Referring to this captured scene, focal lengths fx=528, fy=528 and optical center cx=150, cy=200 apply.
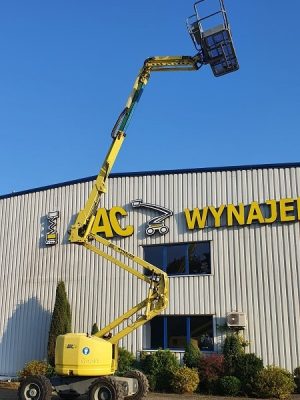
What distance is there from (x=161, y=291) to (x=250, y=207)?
6.94m

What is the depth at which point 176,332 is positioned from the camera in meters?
22.2

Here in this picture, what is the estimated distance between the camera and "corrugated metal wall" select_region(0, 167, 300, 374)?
2095 cm

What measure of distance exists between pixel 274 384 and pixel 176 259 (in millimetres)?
6879

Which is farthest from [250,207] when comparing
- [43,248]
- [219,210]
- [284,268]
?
[43,248]

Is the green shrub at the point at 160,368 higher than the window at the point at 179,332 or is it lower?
lower

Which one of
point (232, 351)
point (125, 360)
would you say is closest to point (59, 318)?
point (125, 360)

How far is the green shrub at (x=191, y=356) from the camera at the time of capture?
20562mm

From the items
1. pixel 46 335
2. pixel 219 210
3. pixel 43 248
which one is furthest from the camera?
pixel 43 248

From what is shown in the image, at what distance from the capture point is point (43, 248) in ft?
84.0

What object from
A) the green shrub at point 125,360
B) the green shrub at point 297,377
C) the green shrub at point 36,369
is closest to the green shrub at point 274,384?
the green shrub at point 297,377

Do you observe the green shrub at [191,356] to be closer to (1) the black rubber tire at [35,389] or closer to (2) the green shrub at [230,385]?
(2) the green shrub at [230,385]

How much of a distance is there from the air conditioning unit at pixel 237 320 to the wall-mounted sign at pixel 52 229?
929 centimetres

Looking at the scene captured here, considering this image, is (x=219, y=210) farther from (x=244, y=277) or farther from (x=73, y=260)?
(x=73, y=260)

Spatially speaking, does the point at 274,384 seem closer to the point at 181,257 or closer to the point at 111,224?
the point at 181,257
